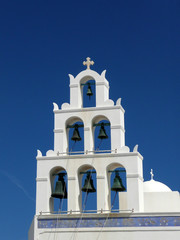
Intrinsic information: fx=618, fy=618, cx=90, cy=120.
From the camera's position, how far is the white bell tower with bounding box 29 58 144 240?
2641 cm

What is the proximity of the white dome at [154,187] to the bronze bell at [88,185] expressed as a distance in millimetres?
3426

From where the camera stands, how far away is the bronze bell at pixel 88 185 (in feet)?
89.1

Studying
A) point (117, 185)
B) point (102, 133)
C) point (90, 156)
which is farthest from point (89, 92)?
point (117, 185)

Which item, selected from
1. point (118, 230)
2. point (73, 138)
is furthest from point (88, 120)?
point (118, 230)

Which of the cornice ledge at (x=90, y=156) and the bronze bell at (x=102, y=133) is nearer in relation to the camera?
the cornice ledge at (x=90, y=156)

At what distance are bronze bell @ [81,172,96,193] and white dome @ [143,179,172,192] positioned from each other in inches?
135

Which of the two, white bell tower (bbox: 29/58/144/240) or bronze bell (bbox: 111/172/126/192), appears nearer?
white bell tower (bbox: 29/58/144/240)

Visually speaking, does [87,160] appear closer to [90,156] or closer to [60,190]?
[90,156]

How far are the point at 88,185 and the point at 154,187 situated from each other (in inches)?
164

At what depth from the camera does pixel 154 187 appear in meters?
29.8

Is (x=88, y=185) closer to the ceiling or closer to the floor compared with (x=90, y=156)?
closer to the floor

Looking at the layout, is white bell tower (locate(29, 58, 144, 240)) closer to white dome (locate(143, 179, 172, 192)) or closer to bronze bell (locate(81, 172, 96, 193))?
bronze bell (locate(81, 172, 96, 193))

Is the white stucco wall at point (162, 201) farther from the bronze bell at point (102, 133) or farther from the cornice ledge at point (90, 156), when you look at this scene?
the bronze bell at point (102, 133)

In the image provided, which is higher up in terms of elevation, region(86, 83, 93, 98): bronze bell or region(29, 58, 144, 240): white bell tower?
region(86, 83, 93, 98): bronze bell
